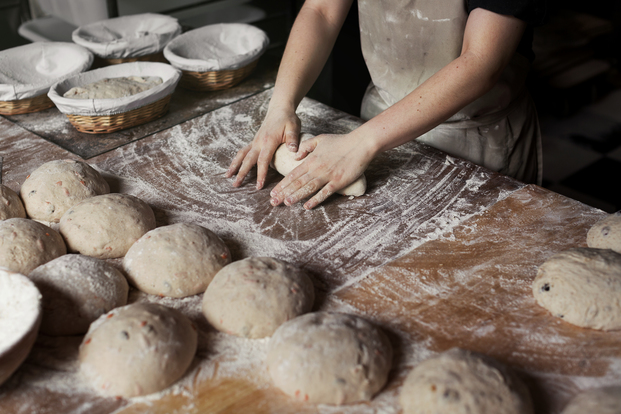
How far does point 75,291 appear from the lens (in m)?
1.34

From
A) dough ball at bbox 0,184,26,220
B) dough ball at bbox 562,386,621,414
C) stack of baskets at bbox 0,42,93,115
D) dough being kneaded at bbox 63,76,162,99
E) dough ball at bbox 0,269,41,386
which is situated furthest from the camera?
stack of baskets at bbox 0,42,93,115

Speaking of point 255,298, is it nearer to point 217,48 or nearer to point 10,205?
point 10,205

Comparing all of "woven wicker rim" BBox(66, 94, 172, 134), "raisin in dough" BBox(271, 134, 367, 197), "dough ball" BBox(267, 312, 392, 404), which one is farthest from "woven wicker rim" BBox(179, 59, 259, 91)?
"dough ball" BBox(267, 312, 392, 404)

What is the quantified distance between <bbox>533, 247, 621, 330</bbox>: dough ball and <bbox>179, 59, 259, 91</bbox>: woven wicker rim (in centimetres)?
179

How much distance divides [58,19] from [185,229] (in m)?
2.99

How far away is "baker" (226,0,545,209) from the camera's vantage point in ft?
Answer: 5.54

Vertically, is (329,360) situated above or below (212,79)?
below

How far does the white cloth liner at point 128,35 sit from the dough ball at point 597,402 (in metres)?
2.52

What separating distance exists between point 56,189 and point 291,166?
822 mm

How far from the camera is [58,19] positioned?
146 inches

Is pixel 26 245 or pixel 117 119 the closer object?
pixel 26 245

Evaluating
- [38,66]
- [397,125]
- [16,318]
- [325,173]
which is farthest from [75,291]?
[38,66]

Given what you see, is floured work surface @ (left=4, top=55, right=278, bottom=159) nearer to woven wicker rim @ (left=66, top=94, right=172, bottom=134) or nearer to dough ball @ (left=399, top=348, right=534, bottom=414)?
woven wicker rim @ (left=66, top=94, right=172, bottom=134)

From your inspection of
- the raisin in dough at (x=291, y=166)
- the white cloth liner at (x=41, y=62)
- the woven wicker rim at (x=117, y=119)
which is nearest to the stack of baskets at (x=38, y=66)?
the white cloth liner at (x=41, y=62)
